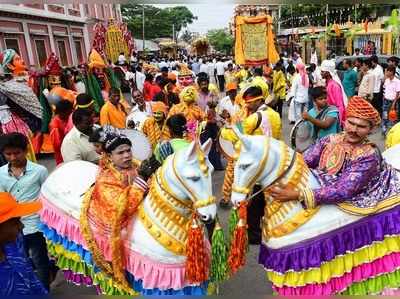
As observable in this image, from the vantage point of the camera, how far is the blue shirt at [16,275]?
2.14 metres

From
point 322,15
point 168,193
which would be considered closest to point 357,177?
point 168,193

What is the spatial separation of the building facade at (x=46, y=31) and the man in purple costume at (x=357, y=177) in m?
11.4

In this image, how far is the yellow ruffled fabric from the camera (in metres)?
2.38

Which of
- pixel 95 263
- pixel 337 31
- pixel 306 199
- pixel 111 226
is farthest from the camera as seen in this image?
pixel 337 31

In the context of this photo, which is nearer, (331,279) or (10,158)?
(331,279)

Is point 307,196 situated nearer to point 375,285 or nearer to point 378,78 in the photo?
point 375,285

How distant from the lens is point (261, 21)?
9.22m

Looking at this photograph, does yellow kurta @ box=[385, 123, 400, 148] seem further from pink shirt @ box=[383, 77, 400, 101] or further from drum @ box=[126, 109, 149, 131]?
pink shirt @ box=[383, 77, 400, 101]

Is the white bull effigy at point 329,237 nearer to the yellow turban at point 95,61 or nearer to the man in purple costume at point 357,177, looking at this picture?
the man in purple costume at point 357,177

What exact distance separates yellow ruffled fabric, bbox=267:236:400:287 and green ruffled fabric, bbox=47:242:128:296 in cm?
111

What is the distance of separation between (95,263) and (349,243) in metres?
1.63

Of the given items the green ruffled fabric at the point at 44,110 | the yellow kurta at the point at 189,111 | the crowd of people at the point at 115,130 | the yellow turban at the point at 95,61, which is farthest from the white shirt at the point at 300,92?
the green ruffled fabric at the point at 44,110

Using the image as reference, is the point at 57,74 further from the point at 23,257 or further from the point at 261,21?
the point at 23,257

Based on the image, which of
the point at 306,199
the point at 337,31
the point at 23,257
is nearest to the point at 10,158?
the point at 23,257
